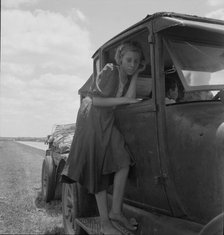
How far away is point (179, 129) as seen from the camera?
2.76 metres

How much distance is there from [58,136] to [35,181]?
300 centimetres

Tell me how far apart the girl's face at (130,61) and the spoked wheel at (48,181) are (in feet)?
12.4

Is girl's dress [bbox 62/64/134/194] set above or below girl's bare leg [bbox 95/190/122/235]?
above

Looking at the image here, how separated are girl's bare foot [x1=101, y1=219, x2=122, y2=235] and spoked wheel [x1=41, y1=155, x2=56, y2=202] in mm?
3390

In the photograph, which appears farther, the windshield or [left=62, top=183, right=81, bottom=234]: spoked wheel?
[left=62, top=183, right=81, bottom=234]: spoked wheel

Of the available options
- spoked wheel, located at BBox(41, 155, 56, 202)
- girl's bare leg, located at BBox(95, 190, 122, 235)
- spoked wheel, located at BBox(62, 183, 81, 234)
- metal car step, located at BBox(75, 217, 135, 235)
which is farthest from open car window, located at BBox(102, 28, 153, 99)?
spoked wheel, located at BBox(41, 155, 56, 202)

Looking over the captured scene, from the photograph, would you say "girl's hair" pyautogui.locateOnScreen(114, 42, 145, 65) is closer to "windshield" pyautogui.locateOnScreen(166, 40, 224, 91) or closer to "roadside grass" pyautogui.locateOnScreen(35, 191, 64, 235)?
"windshield" pyautogui.locateOnScreen(166, 40, 224, 91)

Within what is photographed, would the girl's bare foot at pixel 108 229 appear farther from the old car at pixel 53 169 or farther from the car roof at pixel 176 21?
the old car at pixel 53 169

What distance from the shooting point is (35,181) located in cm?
952

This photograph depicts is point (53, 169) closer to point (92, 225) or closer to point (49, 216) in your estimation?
point (49, 216)

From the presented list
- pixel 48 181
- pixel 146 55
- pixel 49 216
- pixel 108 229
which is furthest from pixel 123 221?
pixel 48 181

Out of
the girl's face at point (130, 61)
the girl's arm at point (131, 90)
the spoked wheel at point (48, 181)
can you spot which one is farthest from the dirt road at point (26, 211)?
the girl's face at point (130, 61)

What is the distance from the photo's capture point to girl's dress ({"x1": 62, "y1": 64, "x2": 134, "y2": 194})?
326 cm

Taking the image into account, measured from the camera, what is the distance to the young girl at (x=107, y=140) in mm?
3246
